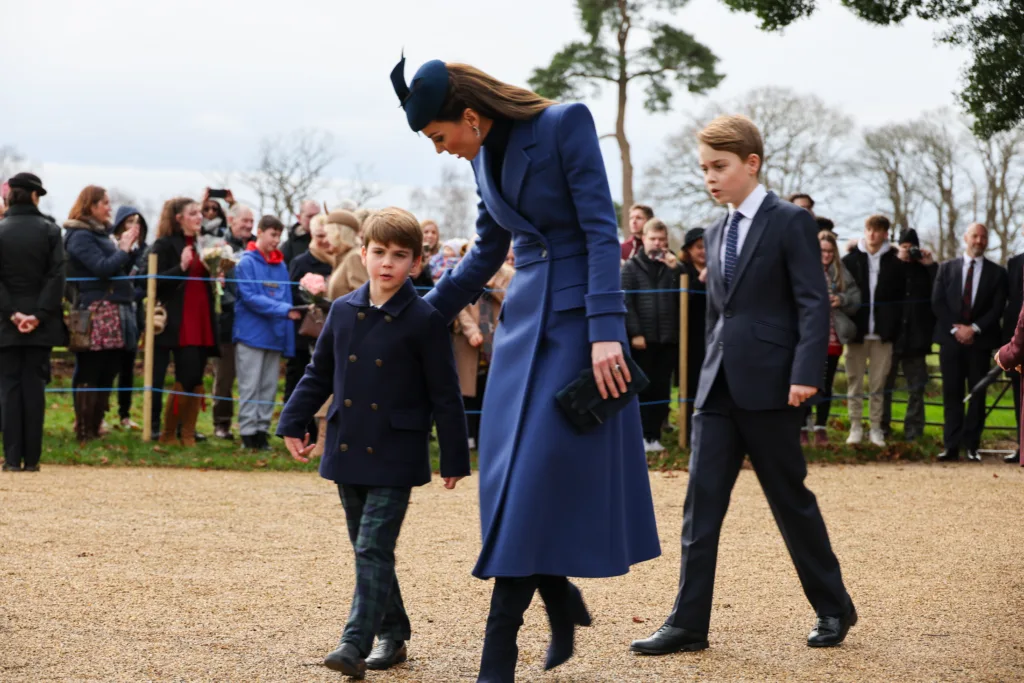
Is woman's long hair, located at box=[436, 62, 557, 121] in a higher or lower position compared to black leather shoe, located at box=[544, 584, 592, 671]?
higher

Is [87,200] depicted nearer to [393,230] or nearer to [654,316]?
[654,316]

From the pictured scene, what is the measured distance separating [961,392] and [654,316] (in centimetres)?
305

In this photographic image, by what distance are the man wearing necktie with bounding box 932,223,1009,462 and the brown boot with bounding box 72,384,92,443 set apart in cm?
773

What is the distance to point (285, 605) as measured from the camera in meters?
5.59

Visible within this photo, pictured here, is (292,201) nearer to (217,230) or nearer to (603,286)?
(217,230)

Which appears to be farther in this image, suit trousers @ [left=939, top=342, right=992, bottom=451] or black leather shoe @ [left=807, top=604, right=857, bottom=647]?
suit trousers @ [left=939, top=342, right=992, bottom=451]

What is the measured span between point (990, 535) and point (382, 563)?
4.86 meters

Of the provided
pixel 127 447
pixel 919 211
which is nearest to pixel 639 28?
pixel 919 211

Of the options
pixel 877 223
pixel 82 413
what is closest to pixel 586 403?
pixel 82 413

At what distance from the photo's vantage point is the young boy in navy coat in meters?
4.42

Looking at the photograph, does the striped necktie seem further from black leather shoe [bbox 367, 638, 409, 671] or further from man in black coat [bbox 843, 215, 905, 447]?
man in black coat [bbox 843, 215, 905, 447]

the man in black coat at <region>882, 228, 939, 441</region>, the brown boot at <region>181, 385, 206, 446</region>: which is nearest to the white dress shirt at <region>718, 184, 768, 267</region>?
the brown boot at <region>181, 385, 206, 446</region>

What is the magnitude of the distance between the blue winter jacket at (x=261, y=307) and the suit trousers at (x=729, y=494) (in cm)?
685

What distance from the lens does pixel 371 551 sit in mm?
4355
